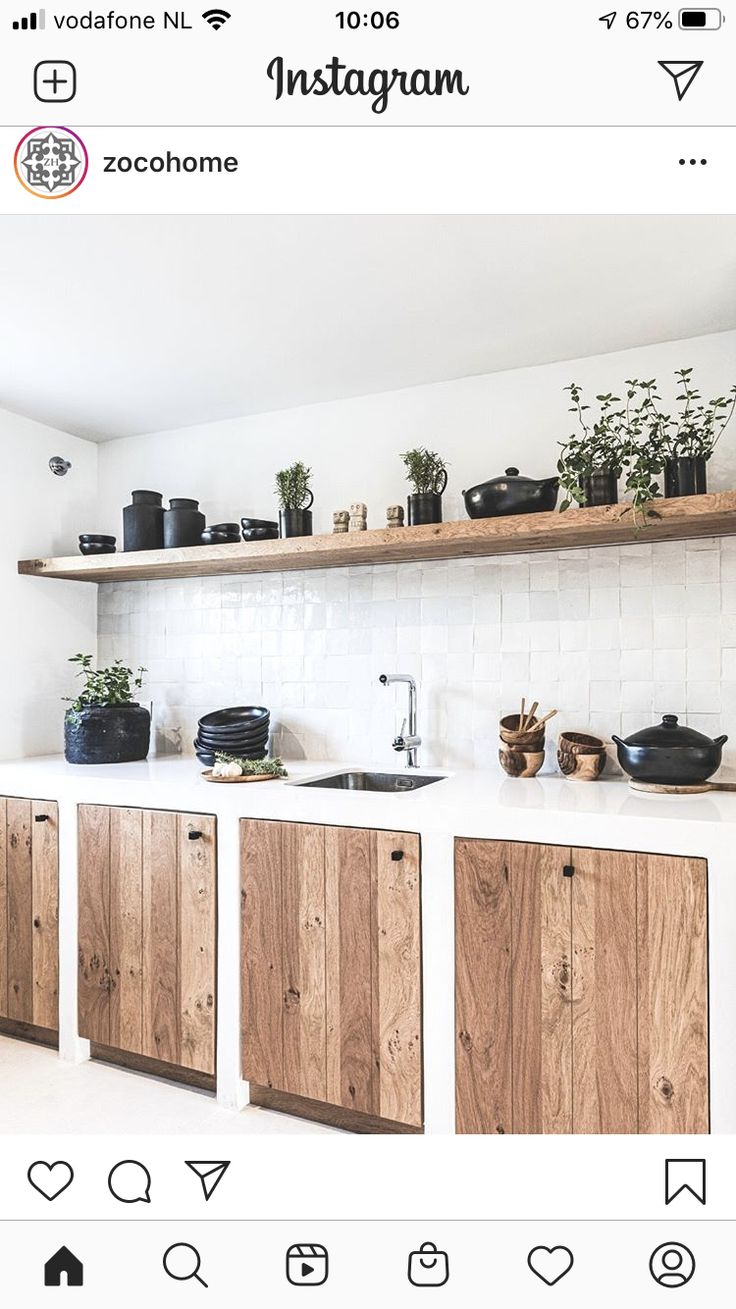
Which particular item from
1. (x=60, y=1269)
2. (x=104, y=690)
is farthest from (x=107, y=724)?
(x=60, y=1269)

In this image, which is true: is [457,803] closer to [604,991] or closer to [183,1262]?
[604,991]

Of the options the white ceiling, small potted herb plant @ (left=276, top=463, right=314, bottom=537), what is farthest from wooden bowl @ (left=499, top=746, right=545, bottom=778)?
the white ceiling

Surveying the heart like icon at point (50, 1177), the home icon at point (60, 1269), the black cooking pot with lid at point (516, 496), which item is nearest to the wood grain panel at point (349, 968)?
the black cooking pot with lid at point (516, 496)

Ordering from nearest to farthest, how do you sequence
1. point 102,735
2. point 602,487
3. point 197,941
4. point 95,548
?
point 602,487, point 197,941, point 102,735, point 95,548

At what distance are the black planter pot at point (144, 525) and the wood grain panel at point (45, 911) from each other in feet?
3.39

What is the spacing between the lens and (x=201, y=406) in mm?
3246

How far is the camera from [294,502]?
117 inches

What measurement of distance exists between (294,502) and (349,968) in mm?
1580

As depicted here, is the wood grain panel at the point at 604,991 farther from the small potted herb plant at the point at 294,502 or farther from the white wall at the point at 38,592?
the white wall at the point at 38,592

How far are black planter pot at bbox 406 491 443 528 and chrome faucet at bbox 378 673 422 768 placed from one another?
1.83 ft

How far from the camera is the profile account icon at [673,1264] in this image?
1.12 meters
